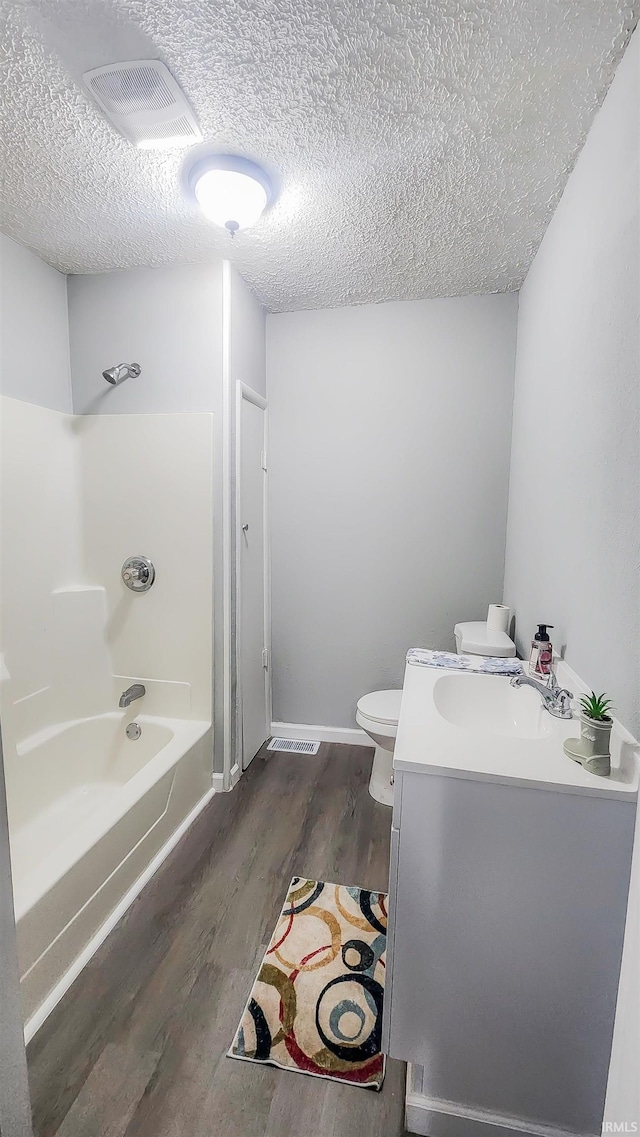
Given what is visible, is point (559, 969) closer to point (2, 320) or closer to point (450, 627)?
point (450, 627)

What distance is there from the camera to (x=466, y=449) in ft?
8.50

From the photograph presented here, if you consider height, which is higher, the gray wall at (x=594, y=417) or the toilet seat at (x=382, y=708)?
the gray wall at (x=594, y=417)

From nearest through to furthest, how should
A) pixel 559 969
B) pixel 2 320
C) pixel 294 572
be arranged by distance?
1. pixel 559 969
2. pixel 2 320
3. pixel 294 572

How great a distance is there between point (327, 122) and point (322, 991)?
250 centimetres

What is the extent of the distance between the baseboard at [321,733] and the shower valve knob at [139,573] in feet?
3.97

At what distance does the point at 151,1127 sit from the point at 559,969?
977 millimetres

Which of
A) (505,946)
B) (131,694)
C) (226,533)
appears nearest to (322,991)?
(505,946)

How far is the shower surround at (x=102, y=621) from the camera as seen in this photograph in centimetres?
203

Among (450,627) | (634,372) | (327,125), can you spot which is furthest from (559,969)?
(327,125)

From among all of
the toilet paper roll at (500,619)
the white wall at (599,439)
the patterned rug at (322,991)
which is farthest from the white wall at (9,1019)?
the toilet paper roll at (500,619)

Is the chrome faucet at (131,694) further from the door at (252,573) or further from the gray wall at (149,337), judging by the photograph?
the gray wall at (149,337)

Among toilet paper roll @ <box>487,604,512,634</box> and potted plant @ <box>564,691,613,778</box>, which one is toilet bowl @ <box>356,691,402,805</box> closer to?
toilet paper roll @ <box>487,604,512,634</box>

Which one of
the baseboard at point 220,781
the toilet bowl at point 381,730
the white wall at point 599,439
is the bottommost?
the baseboard at point 220,781

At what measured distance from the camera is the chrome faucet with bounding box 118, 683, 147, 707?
2.31 metres
